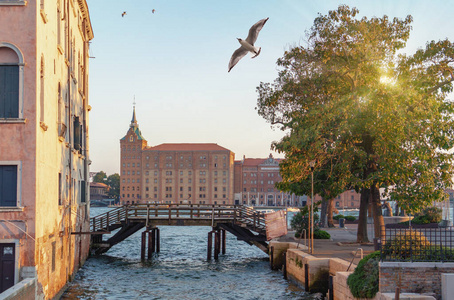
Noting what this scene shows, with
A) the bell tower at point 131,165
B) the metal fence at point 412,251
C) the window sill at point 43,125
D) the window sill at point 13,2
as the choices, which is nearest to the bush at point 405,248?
the metal fence at point 412,251

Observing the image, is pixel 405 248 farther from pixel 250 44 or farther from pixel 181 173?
pixel 181 173

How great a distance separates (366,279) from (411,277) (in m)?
1.37

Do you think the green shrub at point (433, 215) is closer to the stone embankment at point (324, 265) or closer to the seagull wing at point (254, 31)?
the stone embankment at point (324, 265)

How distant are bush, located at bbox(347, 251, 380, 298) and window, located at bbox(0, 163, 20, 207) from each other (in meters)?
10.7

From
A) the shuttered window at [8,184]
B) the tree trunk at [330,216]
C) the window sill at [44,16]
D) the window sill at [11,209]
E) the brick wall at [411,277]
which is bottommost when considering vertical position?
the tree trunk at [330,216]

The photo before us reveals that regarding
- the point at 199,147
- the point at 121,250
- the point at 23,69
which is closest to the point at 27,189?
the point at 23,69

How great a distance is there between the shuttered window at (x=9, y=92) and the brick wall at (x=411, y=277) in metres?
11.9

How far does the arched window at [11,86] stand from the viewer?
16.3 metres

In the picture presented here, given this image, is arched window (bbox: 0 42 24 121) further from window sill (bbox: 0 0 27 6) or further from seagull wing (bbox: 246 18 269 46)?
seagull wing (bbox: 246 18 269 46)

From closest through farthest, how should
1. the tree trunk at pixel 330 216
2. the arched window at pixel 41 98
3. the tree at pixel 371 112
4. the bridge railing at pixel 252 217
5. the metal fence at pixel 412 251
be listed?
the metal fence at pixel 412 251 < the arched window at pixel 41 98 < the tree at pixel 371 112 < the bridge railing at pixel 252 217 < the tree trunk at pixel 330 216

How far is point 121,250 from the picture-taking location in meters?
46.3

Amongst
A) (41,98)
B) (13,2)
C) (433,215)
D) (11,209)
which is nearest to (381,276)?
(11,209)

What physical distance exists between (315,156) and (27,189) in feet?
50.3

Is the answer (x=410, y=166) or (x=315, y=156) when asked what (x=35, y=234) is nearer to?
(x=315, y=156)
